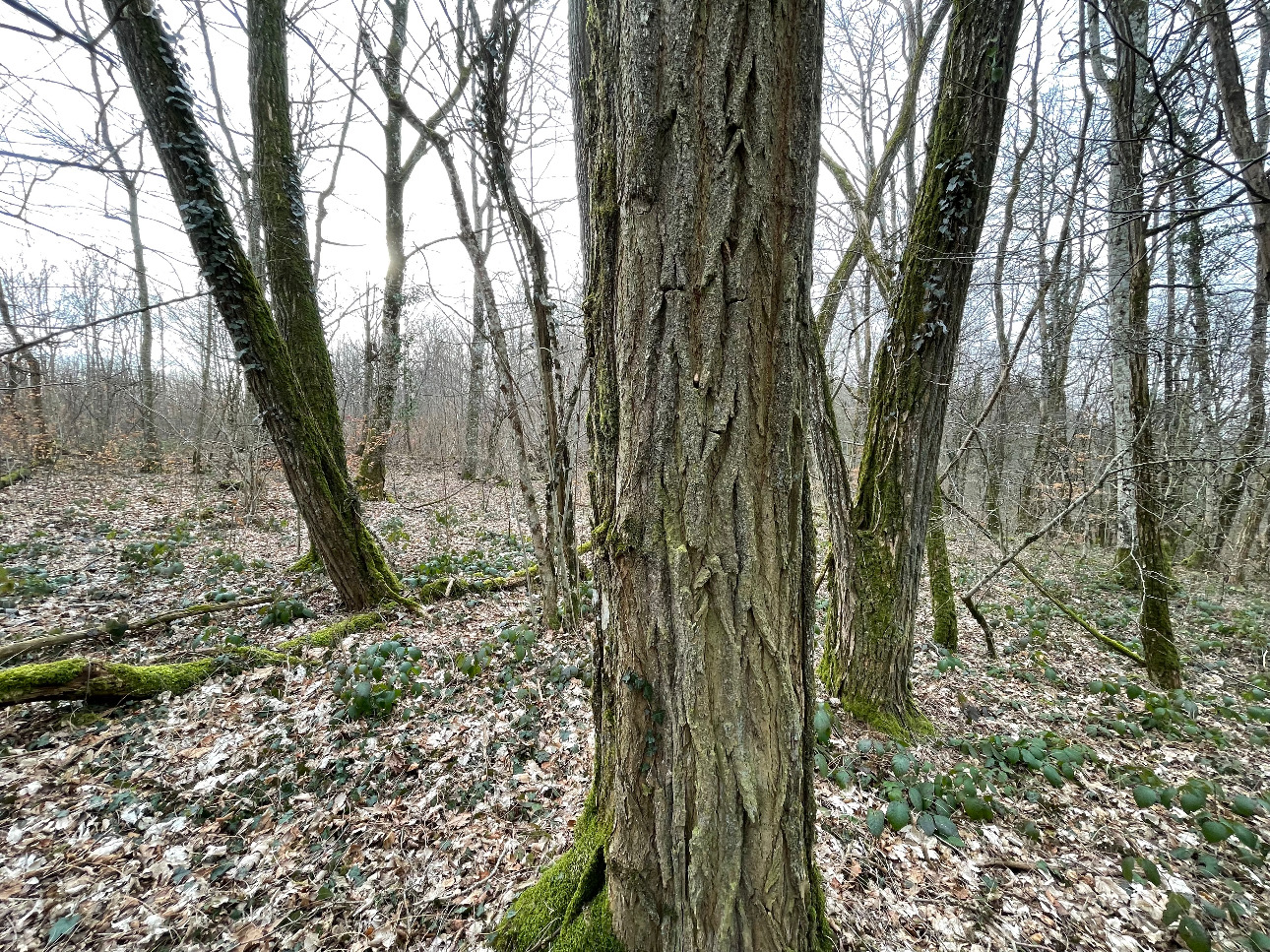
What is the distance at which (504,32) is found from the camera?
3266 mm

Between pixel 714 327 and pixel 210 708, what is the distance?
3.86 metres

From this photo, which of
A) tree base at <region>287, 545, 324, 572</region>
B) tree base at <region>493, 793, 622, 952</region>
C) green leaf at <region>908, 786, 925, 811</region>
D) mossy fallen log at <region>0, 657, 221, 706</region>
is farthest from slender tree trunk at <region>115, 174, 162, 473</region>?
green leaf at <region>908, 786, 925, 811</region>

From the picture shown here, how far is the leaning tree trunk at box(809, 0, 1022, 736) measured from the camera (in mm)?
2977

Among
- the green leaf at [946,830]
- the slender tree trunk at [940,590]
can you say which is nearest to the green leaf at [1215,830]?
the green leaf at [946,830]

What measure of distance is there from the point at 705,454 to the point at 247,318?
4.56 meters

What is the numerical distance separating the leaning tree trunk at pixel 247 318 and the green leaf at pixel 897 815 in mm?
4292

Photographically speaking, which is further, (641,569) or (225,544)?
(225,544)

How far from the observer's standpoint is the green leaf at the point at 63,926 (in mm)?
1824

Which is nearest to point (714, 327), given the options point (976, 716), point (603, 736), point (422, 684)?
point (603, 736)

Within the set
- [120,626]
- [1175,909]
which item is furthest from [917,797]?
[120,626]

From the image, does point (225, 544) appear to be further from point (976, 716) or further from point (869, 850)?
point (976, 716)

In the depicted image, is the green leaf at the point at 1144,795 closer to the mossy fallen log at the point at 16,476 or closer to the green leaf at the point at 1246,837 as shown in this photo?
the green leaf at the point at 1246,837

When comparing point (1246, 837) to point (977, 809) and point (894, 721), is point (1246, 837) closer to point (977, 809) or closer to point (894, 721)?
point (977, 809)

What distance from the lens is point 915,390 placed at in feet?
10.2
